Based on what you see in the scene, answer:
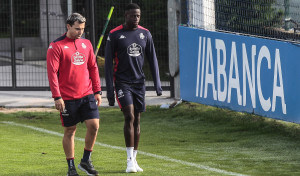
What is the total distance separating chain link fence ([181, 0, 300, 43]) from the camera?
11922 millimetres

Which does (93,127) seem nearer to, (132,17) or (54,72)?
(54,72)

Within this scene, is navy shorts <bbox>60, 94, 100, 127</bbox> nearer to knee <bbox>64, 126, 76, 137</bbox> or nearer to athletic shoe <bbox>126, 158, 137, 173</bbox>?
knee <bbox>64, 126, 76, 137</bbox>

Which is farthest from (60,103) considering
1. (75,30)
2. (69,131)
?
(75,30)

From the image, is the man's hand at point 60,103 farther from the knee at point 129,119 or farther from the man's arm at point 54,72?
the knee at point 129,119

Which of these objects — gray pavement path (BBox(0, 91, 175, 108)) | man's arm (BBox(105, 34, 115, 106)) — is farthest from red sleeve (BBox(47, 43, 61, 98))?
gray pavement path (BBox(0, 91, 175, 108))

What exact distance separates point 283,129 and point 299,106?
2.06 feet

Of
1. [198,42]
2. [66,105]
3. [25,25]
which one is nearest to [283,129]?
[198,42]

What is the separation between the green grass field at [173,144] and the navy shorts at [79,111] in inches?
30.3

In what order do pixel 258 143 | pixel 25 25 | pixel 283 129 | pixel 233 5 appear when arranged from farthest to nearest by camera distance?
pixel 25 25, pixel 233 5, pixel 283 129, pixel 258 143

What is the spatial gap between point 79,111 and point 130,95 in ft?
2.45

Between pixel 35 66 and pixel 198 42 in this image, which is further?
pixel 35 66

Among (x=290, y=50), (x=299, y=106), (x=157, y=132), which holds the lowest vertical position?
(x=157, y=132)

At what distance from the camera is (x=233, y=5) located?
1328cm

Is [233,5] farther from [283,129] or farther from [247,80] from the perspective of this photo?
[283,129]
